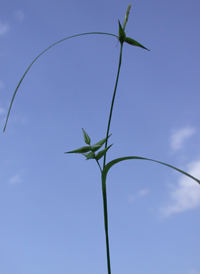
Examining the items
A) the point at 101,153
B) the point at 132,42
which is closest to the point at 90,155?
the point at 101,153

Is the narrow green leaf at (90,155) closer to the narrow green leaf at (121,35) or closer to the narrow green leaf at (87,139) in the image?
the narrow green leaf at (87,139)

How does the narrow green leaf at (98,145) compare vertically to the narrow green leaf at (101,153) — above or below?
above

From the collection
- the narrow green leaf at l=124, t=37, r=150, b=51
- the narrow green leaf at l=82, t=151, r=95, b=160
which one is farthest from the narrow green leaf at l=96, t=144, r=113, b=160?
the narrow green leaf at l=124, t=37, r=150, b=51

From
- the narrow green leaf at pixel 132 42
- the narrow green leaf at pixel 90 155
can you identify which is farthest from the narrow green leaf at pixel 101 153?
the narrow green leaf at pixel 132 42

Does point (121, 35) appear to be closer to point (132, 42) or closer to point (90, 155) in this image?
point (132, 42)

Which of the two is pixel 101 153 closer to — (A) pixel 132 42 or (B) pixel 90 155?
(B) pixel 90 155

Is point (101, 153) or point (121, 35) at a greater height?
point (121, 35)

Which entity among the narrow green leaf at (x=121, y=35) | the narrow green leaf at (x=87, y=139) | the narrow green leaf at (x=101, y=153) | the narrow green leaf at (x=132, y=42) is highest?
the narrow green leaf at (x=121, y=35)

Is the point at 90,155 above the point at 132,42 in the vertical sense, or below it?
below

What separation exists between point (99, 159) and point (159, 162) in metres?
0.12

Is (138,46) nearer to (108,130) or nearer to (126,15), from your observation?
(126,15)

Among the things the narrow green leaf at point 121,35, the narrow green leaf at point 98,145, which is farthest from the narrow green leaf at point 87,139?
the narrow green leaf at point 121,35

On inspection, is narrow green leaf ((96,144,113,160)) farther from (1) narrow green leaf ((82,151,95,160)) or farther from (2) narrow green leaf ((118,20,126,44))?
(2) narrow green leaf ((118,20,126,44))

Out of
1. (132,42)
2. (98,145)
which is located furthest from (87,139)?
(132,42)
